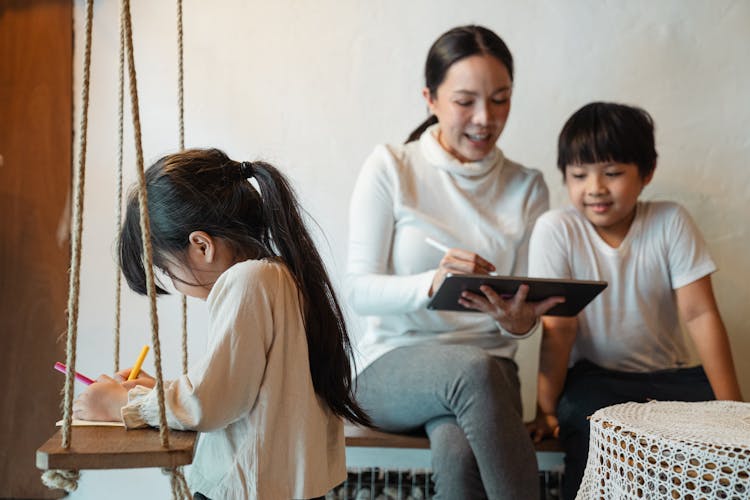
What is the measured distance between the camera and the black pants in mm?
1685

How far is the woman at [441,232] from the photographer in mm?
1669

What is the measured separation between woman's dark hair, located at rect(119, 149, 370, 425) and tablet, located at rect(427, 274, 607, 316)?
37 cm

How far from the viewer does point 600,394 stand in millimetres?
1703

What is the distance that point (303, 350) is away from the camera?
1.16 metres

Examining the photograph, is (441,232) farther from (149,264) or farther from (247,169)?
(149,264)

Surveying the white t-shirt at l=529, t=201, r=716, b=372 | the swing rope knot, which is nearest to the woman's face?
the white t-shirt at l=529, t=201, r=716, b=372

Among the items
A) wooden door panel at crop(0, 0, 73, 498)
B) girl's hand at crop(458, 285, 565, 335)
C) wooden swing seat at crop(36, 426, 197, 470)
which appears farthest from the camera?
wooden door panel at crop(0, 0, 73, 498)

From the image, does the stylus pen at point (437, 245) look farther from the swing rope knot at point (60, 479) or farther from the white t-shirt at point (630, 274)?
the swing rope knot at point (60, 479)

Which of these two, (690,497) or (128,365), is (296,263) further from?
(128,365)

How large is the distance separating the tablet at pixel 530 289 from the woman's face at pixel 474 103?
37 cm

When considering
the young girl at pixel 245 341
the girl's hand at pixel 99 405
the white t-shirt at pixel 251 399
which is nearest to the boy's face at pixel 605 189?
the young girl at pixel 245 341

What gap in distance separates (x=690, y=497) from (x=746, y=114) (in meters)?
1.44

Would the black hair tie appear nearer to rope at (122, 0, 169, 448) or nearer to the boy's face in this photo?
rope at (122, 0, 169, 448)

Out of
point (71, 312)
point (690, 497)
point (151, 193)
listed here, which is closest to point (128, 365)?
point (151, 193)
